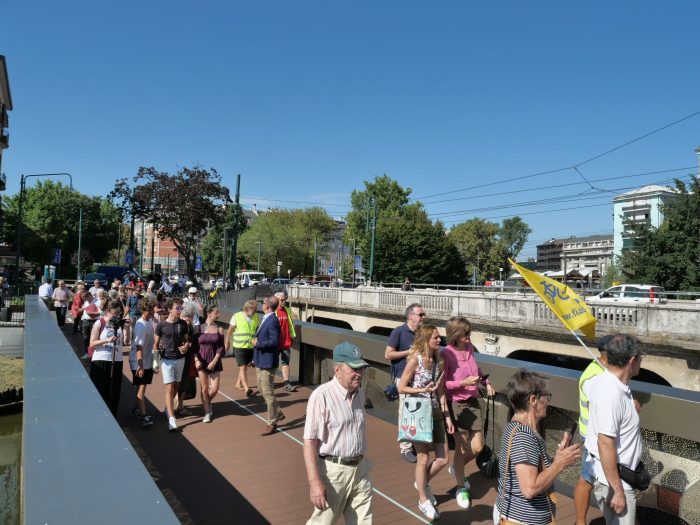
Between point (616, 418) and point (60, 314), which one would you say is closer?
point (616, 418)

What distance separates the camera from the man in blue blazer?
7301mm

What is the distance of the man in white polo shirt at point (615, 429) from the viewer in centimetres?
324

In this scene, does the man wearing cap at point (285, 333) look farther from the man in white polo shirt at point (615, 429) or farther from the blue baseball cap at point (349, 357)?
the man in white polo shirt at point (615, 429)

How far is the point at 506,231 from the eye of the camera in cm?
15150

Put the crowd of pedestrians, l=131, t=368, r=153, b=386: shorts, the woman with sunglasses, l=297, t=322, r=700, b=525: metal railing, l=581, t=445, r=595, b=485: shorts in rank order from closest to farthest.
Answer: the crowd of pedestrians
l=581, t=445, r=595, b=485: shorts
l=297, t=322, r=700, b=525: metal railing
the woman with sunglasses
l=131, t=368, r=153, b=386: shorts

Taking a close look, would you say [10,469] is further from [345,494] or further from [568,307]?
[568,307]

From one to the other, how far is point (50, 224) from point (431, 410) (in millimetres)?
71406

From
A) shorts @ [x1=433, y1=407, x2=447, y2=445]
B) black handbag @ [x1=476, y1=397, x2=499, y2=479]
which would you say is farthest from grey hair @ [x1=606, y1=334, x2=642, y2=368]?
black handbag @ [x1=476, y1=397, x2=499, y2=479]

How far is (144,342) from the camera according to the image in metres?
7.88

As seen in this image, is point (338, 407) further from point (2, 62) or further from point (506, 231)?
point (506, 231)

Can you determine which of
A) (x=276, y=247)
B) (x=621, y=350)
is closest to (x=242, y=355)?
(x=621, y=350)

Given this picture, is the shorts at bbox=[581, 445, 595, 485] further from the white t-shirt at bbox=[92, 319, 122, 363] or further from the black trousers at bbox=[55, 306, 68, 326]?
the black trousers at bbox=[55, 306, 68, 326]

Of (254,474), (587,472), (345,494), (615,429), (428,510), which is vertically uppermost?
(615,429)

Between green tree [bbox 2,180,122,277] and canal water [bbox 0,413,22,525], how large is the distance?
5297cm
